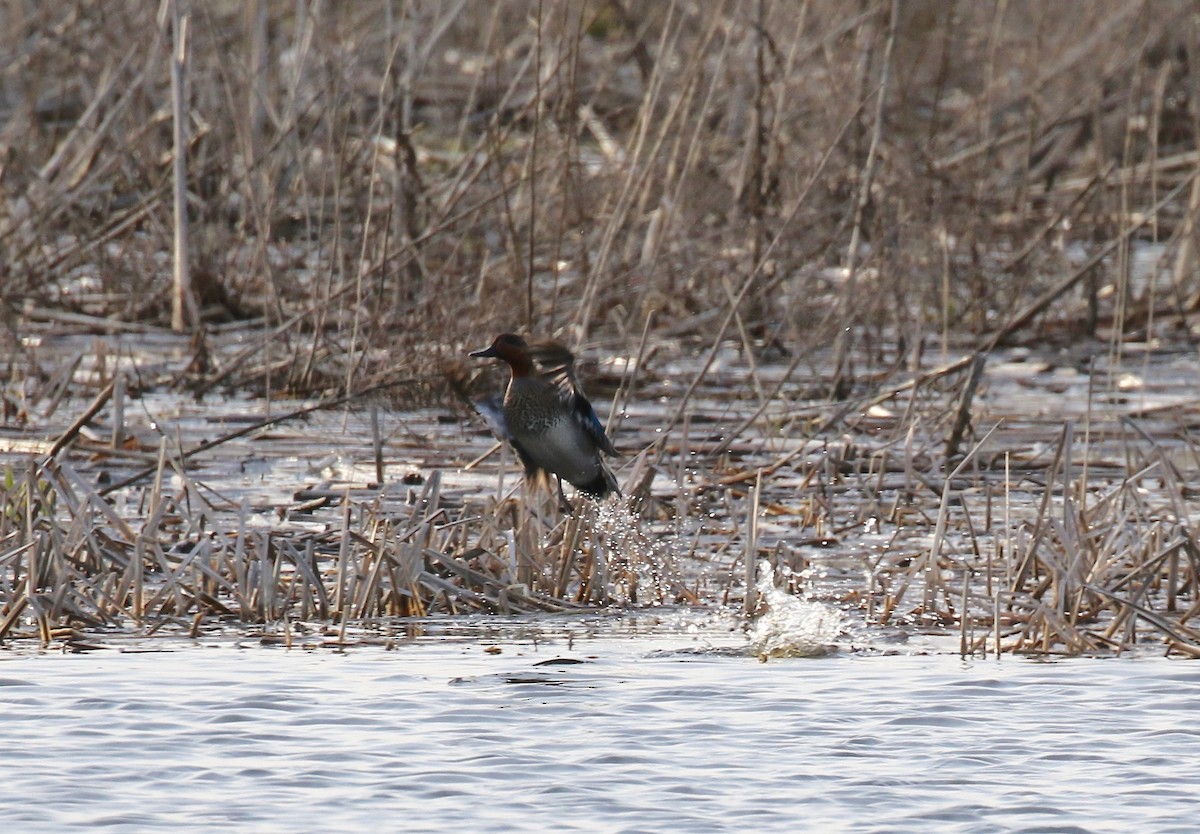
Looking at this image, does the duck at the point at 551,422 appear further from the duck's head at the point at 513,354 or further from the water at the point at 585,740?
the water at the point at 585,740

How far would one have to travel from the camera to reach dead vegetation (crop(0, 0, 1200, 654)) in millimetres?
5586

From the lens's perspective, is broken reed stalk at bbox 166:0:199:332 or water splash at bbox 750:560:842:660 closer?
water splash at bbox 750:560:842:660

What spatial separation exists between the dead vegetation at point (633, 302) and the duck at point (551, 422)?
245 millimetres

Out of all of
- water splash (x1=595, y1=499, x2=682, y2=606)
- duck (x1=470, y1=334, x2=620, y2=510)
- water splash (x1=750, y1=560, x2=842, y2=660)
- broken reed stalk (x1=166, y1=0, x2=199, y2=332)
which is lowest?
water splash (x1=750, y1=560, x2=842, y2=660)

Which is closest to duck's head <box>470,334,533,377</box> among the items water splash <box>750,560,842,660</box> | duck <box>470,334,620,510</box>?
duck <box>470,334,620,510</box>

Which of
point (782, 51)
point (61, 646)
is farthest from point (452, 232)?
point (61, 646)

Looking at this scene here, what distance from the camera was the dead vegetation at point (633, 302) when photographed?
5.59 meters

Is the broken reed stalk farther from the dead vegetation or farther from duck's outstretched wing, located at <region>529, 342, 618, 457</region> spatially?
duck's outstretched wing, located at <region>529, 342, 618, 457</region>

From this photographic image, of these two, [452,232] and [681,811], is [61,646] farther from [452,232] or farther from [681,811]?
[452,232]

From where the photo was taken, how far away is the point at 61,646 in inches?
197

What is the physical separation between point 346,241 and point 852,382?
2.27 meters

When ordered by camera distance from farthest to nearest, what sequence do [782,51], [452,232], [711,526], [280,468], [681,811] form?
[782,51] < [452,232] < [280,468] < [711,526] < [681,811]

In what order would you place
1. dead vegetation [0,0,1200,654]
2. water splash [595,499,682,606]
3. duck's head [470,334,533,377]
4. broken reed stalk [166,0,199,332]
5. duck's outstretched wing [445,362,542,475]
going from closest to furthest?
dead vegetation [0,0,1200,654] → water splash [595,499,682,606] → duck's outstretched wing [445,362,542,475] → duck's head [470,334,533,377] → broken reed stalk [166,0,199,332]

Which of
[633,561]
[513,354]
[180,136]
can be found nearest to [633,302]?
[180,136]
